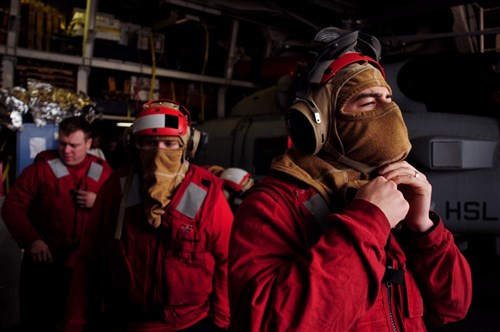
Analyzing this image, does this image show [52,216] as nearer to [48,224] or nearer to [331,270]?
[48,224]

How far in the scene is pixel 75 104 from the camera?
17.4 ft

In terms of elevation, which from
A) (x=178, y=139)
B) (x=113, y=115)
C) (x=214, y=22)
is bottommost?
(x=178, y=139)

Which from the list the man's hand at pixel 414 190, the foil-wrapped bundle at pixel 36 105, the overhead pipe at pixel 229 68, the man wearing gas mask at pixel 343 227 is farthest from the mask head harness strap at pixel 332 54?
the overhead pipe at pixel 229 68

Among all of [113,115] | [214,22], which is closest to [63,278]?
[113,115]

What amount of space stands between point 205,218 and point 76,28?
4.92m

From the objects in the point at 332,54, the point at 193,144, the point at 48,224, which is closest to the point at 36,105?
the point at 48,224

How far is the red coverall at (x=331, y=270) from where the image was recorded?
3.03ft

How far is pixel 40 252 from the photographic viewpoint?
3.02 m

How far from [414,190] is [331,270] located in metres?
0.34

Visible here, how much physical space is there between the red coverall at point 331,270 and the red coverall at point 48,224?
101 inches

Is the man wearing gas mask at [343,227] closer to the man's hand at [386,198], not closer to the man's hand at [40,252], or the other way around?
the man's hand at [386,198]

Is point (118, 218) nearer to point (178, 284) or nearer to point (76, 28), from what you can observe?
point (178, 284)

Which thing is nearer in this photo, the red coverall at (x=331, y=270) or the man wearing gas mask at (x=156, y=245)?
the red coverall at (x=331, y=270)

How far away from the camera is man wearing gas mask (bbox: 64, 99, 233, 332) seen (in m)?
1.94
